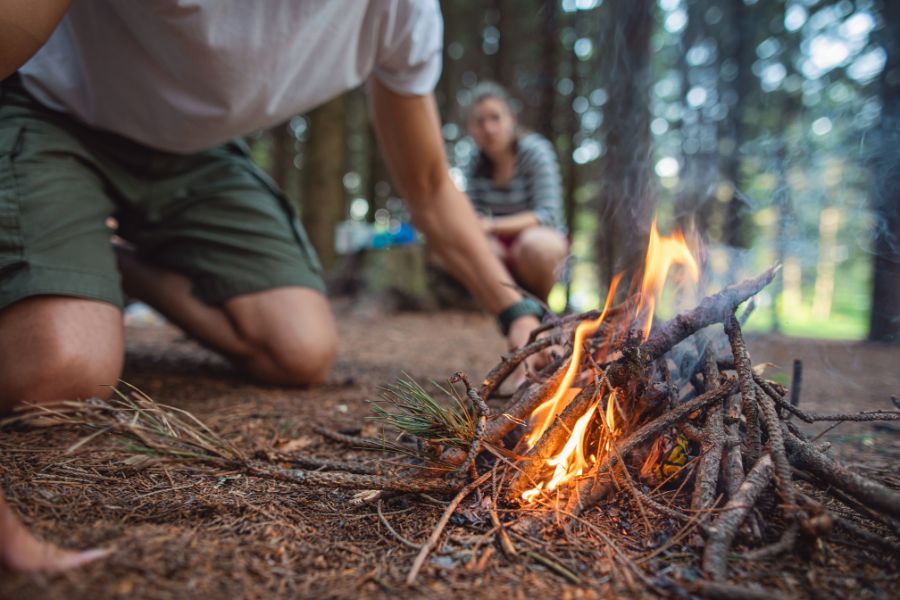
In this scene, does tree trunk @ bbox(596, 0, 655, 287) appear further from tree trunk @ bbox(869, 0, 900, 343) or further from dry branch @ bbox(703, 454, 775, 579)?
dry branch @ bbox(703, 454, 775, 579)

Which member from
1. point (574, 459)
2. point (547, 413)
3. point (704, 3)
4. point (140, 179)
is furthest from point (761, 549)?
point (704, 3)

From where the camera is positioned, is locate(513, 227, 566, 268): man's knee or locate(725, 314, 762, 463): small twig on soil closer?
locate(725, 314, 762, 463): small twig on soil

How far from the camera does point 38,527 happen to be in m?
1.06

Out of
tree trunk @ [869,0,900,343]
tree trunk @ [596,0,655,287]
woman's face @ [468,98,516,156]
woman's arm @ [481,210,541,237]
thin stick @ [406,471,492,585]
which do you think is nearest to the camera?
thin stick @ [406,471,492,585]

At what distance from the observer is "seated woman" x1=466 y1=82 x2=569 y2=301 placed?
433 cm

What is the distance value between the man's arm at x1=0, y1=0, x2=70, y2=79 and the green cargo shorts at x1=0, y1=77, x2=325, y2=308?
33.3 inches

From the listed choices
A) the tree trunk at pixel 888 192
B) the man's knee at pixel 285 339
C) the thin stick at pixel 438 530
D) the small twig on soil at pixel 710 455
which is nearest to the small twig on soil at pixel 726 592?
the small twig on soil at pixel 710 455

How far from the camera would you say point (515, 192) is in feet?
16.5

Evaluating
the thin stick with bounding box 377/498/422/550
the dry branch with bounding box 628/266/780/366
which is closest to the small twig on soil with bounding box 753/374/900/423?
the dry branch with bounding box 628/266/780/366

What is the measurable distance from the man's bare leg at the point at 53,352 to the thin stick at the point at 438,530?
4.02ft

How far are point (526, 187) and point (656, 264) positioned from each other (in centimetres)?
359

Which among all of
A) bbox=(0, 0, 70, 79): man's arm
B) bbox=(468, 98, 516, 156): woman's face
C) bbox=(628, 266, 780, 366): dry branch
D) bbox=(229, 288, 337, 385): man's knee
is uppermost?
bbox=(468, 98, 516, 156): woman's face

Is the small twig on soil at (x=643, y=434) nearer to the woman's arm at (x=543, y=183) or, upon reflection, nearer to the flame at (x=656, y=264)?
the flame at (x=656, y=264)

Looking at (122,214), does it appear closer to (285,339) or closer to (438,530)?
(285,339)
